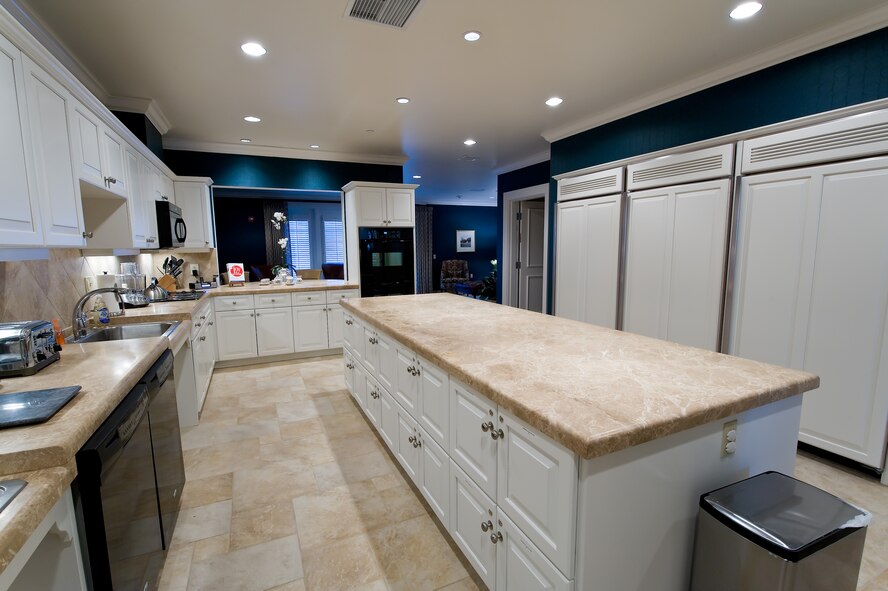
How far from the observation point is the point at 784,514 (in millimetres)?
1139

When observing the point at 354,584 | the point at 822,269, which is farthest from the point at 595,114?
the point at 354,584

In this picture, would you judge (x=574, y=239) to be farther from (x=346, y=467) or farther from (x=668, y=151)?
(x=346, y=467)

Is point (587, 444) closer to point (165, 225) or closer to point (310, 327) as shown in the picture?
point (165, 225)

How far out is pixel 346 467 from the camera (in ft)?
8.40

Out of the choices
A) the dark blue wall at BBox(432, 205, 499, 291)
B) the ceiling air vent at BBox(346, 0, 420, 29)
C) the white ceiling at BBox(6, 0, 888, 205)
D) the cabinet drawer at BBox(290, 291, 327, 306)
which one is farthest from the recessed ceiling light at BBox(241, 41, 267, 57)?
the dark blue wall at BBox(432, 205, 499, 291)

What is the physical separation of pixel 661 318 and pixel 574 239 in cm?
117

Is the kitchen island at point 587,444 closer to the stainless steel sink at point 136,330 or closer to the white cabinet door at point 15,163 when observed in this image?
the white cabinet door at point 15,163

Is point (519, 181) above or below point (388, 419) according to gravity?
above

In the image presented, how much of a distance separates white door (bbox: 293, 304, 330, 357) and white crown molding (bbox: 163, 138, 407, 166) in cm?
198

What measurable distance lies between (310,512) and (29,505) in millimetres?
1483

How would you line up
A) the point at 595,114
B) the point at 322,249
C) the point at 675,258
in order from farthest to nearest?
the point at 322,249 < the point at 595,114 < the point at 675,258

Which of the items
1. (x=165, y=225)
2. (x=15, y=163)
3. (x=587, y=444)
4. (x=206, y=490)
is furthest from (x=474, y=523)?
(x=165, y=225)

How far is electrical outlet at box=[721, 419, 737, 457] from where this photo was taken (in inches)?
49.8

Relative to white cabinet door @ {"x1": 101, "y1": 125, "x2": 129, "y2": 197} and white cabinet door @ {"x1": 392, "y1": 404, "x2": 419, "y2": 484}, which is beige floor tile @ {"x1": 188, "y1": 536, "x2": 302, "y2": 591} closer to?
white cabinet door @ {"x1": 392, "y1": 404, "x2": 419, "y2": 484}
